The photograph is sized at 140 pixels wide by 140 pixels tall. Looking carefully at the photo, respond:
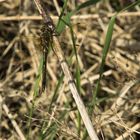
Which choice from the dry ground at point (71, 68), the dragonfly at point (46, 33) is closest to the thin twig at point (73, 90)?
the dragonfly at point (46, 33)

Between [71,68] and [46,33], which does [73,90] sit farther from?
[71,68]

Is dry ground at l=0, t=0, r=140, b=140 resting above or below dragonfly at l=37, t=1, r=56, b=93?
below

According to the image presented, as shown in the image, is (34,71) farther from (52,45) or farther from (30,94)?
(52,45)

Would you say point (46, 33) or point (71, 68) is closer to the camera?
point (46, 33)

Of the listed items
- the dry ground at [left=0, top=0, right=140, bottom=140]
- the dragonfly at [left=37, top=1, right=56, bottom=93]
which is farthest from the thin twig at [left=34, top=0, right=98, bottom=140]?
the dry ground at [left=0, top=0, right=140, bottom=140]

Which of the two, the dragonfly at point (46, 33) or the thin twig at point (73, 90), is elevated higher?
the dragonfly at point (46, 33)

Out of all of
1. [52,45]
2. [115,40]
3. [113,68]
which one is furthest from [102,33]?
[52,45]

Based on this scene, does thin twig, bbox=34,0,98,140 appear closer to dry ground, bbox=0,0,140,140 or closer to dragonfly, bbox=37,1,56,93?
dragonfly, bbox=37,1,56,93

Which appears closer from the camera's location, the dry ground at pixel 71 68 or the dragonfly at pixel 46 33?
the dragonfly at pixel 46 33

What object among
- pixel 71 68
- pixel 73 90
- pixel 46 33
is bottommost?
pixel 71 68

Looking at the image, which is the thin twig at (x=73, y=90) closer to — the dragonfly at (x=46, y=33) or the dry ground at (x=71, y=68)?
the dragonfly at (x=46, y=33)

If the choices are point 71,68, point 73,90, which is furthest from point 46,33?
point 71,68
